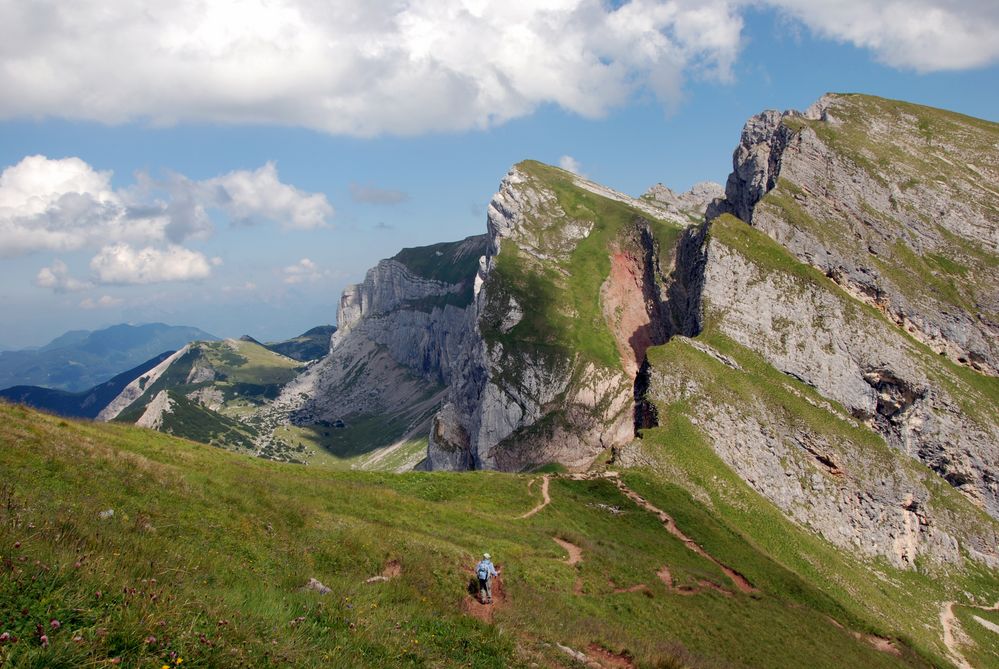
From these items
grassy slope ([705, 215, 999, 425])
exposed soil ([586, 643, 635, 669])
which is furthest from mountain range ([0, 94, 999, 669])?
grassy slope ([705, 215, 999, 425])

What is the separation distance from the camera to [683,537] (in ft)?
164

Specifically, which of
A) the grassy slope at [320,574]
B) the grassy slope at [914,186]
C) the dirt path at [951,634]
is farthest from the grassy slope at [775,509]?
the grassy slope at [914,186]

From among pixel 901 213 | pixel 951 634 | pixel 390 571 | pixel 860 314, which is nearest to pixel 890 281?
pixel 860 314

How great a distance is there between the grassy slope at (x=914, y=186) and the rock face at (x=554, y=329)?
38.0 m

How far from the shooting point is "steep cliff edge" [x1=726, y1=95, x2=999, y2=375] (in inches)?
3393

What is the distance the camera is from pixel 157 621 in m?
10.6

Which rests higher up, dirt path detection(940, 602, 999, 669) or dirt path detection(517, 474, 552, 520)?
dirt path detection(517, 474, 552, 520)

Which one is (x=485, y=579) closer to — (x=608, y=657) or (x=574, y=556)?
(x=608, y=657)

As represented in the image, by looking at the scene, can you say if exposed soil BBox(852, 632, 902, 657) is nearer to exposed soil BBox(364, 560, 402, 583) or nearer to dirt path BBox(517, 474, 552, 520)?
dirt path BBox(517, 474, 552, 520)

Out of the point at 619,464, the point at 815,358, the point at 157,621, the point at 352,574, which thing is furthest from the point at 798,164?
the point at 157,621

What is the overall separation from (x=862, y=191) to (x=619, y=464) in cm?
7136

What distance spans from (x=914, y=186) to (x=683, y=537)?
276 ft

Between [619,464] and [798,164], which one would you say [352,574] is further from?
[798,164]

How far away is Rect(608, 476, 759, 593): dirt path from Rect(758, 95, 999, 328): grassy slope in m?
61.0
